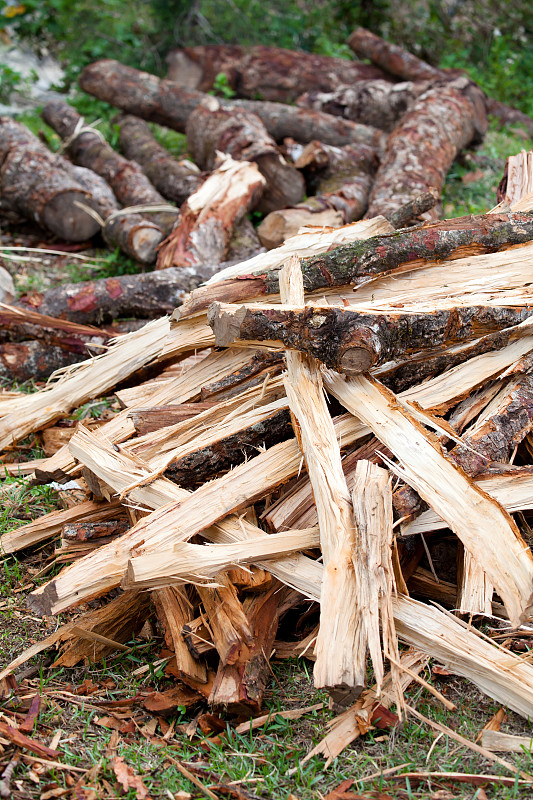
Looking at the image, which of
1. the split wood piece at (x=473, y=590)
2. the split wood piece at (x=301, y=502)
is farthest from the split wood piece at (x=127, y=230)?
the split wood piece at (x=473, y=590)

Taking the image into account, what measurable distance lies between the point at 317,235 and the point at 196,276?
122 centimetres

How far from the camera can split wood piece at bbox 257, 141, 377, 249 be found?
4.89 m

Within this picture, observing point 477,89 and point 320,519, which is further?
point 477,89

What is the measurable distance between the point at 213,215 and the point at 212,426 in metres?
2.69

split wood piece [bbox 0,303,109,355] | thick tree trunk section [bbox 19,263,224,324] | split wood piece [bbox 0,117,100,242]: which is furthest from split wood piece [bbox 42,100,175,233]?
split wood piece [bbox 0,303,109,355]

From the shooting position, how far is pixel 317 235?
3133mm

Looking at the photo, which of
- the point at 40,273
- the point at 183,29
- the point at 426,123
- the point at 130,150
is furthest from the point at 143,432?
the point at 183,29

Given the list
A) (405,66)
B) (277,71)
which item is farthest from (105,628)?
(405,66)

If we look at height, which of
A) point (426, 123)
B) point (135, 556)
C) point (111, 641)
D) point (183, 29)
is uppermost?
point (183, 29)

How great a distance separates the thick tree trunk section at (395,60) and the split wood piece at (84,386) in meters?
6.12

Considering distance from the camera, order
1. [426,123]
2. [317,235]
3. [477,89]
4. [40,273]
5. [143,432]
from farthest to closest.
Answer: [477,89] → [426,123] → [40,273] → [317,235] → [143,432]

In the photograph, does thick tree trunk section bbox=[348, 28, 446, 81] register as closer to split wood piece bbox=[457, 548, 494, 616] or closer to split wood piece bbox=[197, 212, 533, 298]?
split wood piece bbox=[197, 212, 533, 298]

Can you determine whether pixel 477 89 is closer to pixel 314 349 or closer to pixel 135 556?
pixel 314 349

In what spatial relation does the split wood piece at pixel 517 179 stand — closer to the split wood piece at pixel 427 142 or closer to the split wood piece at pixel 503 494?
the split wood piece at pixel 427 142
